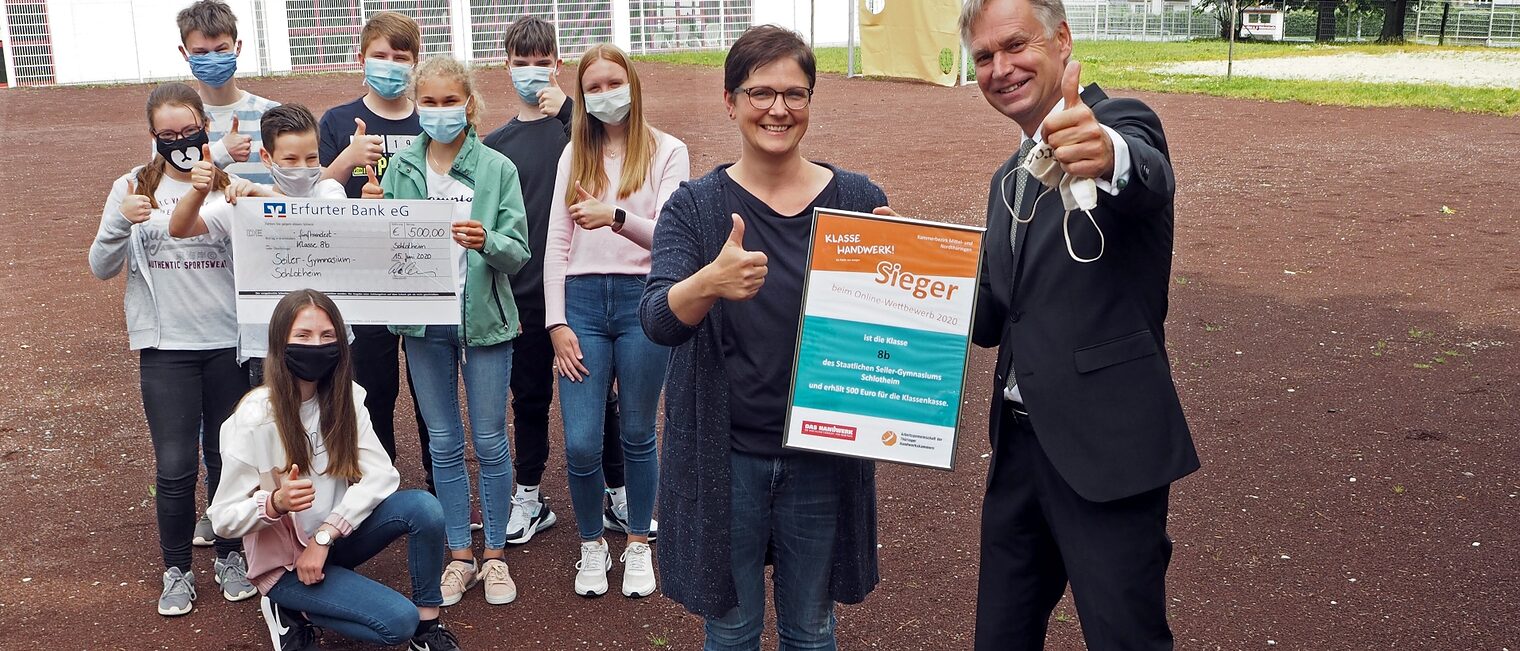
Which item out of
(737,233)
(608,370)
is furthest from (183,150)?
(737,233)

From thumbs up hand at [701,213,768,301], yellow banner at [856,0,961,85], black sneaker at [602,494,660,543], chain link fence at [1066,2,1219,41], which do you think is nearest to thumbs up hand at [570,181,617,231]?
thumbs up hand at [701,213,768,301]

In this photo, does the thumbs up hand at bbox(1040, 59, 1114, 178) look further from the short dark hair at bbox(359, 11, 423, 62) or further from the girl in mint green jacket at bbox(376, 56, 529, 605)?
the short dark hair at bbox(359, 11, 423, 62)

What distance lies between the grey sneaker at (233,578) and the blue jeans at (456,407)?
0.80 m

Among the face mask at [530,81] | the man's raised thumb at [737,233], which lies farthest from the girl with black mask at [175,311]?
the man's raised thumb at [737,233]

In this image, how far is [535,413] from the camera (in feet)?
19.0

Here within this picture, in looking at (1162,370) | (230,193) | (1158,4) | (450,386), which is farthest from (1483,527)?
(1158,4)

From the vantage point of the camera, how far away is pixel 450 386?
5.02 m

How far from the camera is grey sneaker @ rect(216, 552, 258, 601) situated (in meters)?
5.06

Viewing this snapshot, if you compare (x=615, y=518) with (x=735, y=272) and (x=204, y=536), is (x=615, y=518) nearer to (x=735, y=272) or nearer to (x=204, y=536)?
(x=204, y=536)

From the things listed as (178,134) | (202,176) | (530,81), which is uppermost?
(530,81)

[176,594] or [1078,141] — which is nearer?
[1078,141]

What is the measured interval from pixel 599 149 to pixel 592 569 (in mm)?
1641

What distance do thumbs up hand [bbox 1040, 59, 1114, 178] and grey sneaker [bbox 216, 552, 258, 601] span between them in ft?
12.5

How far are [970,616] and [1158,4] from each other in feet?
197
